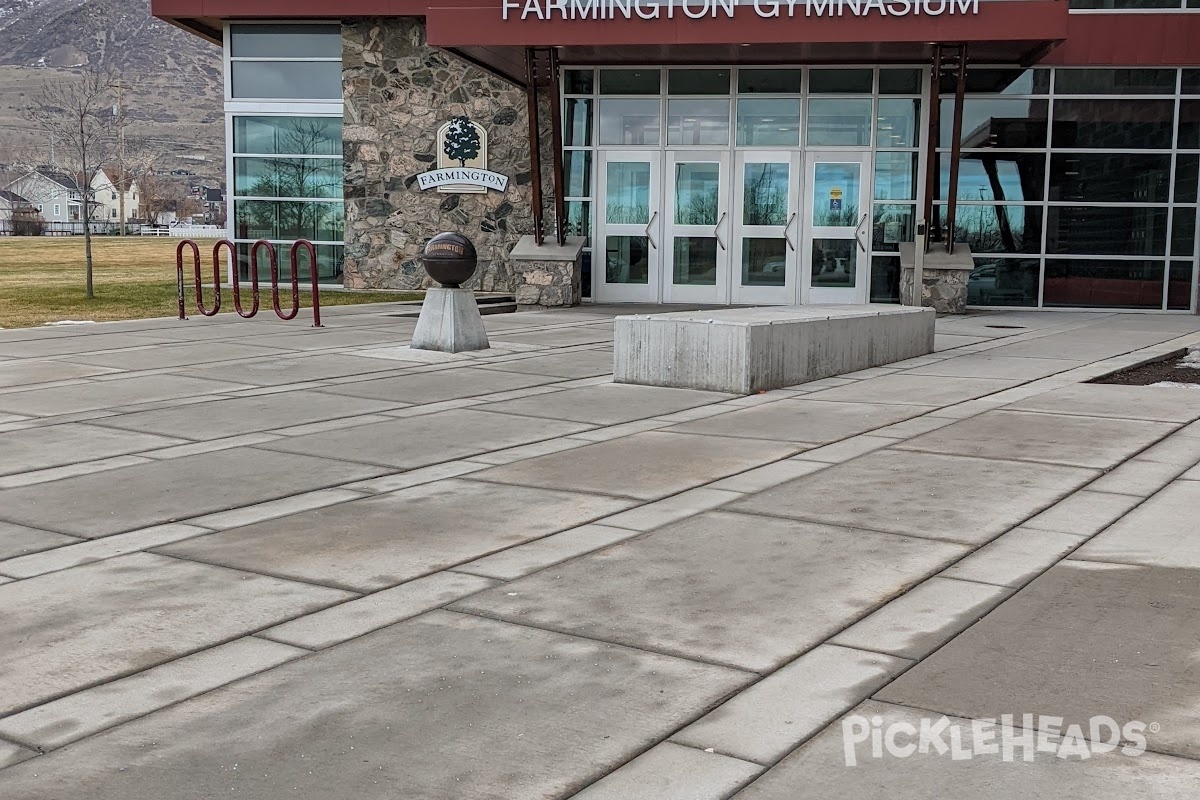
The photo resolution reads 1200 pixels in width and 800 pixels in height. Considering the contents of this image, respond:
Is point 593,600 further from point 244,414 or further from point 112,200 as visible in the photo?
point 112,200

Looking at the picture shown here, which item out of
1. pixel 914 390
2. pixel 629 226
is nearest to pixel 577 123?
pixel 629 226

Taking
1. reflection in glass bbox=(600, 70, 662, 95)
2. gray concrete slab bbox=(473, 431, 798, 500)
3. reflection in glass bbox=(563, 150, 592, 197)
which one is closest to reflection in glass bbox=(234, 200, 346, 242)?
reflection in glass bbox=(563, 150, 592, 197)

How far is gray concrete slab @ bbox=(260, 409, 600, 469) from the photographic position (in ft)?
26.8

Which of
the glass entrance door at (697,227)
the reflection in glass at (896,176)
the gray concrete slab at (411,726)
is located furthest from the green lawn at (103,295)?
the gray concrete slab at (411,726)

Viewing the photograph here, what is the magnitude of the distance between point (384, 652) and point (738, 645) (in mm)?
1235

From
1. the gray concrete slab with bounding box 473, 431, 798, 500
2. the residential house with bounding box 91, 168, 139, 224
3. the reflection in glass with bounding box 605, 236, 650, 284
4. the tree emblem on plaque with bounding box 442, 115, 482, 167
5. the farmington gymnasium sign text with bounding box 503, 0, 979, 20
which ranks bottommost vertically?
the gray concrete slab with bounding box 473, 431, 798, 500

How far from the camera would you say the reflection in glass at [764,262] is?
2127 centimetres

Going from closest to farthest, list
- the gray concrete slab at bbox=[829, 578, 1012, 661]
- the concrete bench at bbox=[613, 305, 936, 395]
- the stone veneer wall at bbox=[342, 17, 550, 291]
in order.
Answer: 1. the gray concrete slab at bbox=[829, 578, 1012, 661]
2. the concrete bench at bbox=[613, 305, 936, 395]
3. the stone veneer wall at bbox=[342, 17, 550, 291]

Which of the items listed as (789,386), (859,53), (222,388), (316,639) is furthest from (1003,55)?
(316,639)

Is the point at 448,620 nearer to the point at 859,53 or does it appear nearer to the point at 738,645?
the point at 738,645

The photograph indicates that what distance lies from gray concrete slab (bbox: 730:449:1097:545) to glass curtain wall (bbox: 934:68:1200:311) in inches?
537

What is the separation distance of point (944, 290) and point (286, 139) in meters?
12.5

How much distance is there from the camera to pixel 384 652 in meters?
4.48

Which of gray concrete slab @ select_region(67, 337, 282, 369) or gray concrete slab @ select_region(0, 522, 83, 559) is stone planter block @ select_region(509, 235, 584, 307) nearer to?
gray concrete slab @ select_region(67, 337, 282, 369)
